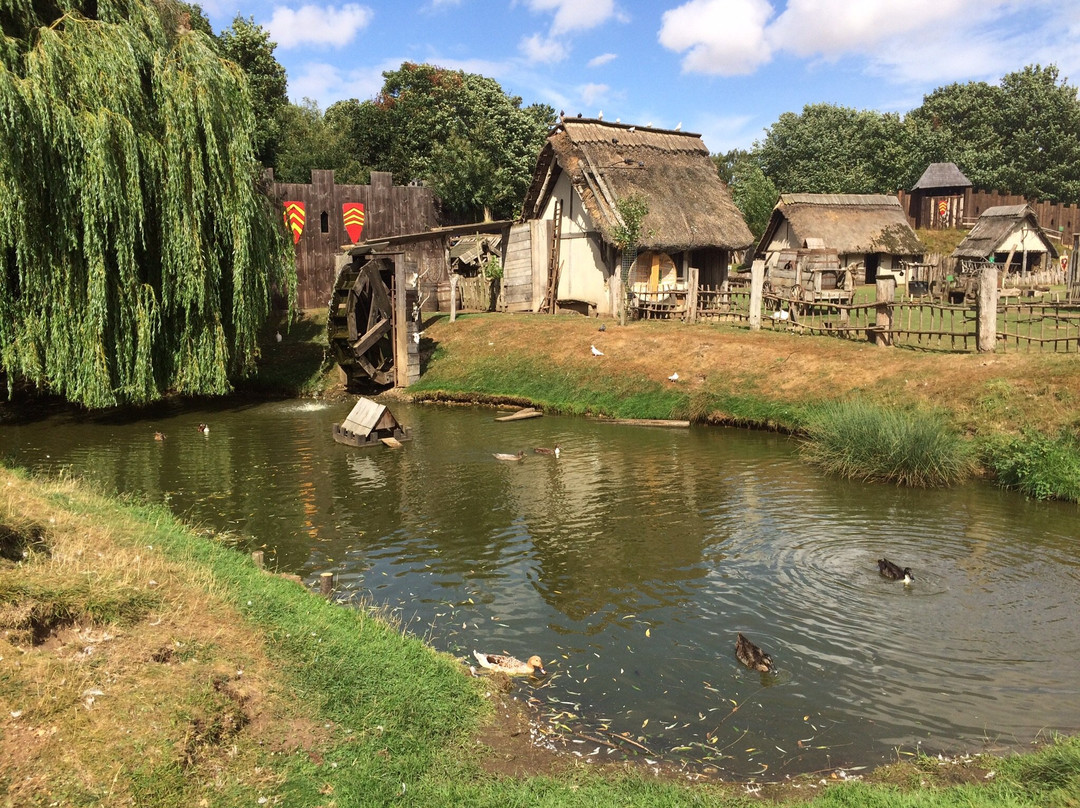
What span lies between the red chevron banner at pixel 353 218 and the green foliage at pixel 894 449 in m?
18.3

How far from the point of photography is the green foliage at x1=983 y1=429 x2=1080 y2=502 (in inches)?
472

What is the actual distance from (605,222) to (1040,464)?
14764 millimetres

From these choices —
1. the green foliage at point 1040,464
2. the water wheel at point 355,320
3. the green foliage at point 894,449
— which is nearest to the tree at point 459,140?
the water wheel at point 355,320

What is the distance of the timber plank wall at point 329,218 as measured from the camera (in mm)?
26812

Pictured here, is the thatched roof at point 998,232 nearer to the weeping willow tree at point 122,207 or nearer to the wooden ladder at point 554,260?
the wooden ladder at point 554,260

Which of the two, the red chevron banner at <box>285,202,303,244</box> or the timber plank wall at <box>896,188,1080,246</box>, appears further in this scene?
the timber plank wall at <box>896,188,1080,246</box>

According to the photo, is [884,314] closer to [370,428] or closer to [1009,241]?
[370,428]

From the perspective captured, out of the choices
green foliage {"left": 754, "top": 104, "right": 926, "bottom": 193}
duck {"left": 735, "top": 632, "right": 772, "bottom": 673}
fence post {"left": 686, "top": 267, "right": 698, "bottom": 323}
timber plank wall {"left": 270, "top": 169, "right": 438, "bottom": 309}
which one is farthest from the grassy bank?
green foliage {"left": 754, "top": 104, "right": 926, "bottom": 193}

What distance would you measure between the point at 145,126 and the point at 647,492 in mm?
12005

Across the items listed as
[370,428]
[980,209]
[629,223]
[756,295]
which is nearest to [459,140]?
[629,223]

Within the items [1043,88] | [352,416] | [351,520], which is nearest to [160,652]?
[351,520]

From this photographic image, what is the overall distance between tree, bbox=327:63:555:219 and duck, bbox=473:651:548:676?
34204mm

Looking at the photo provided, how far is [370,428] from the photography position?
15.8 meters

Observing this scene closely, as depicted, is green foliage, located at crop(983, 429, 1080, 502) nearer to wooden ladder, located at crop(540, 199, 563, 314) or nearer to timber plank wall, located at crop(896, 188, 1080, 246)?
wooden ladder, located at crop(540, 199, 563, 314)
